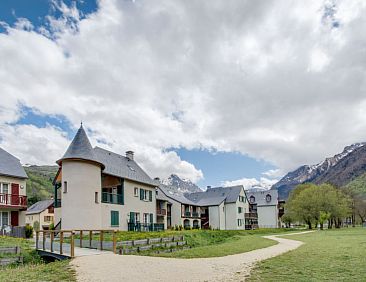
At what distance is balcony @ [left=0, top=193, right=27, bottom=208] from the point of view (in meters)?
28.5

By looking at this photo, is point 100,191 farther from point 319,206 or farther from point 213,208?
point 319,206

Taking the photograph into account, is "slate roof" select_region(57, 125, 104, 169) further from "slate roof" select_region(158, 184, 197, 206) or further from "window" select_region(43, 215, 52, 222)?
"window" select_region(43, 215, 52, 222)

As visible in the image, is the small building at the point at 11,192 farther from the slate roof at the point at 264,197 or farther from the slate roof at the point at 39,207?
the slate roof at the point at 264,197

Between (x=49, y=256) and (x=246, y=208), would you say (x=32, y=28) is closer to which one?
(x=49, y=256)

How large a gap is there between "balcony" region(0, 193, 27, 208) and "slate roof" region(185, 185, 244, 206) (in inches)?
1437

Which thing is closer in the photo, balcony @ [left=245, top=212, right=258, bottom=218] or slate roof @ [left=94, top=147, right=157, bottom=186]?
slate roof @ [left=94, top=147, right=157, bottom=186]

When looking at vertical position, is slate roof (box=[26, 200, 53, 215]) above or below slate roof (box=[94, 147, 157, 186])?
below

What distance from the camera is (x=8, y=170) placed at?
29891 mm

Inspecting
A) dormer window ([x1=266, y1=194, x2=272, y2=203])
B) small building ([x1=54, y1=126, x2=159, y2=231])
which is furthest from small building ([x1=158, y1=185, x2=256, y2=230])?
small building ([x1=54, y1=126, x2=159, y2=231])

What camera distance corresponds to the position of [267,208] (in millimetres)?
75938

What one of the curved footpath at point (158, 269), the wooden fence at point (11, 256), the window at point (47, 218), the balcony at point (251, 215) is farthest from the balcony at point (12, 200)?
the balcony at point (251, 215)

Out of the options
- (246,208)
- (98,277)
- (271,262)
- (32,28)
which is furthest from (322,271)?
(246,208)

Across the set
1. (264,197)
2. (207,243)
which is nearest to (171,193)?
(264,197)

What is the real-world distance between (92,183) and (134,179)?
749 cm
